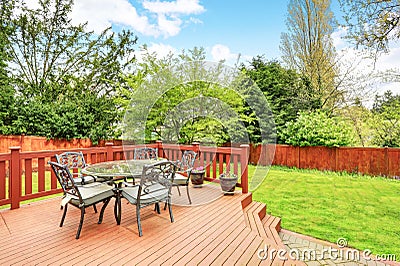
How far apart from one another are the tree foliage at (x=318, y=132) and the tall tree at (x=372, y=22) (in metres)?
4.99

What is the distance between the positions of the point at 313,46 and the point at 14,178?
37.6ft

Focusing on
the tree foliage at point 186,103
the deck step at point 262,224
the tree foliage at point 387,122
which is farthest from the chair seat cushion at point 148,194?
the tree foliage at point 387,122

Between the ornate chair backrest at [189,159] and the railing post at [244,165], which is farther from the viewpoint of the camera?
the ornate chair backrest at [189,159]

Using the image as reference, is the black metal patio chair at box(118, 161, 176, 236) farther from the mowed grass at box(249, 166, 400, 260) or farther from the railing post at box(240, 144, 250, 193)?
the mowed grass at box(249, 166, 400, 260)

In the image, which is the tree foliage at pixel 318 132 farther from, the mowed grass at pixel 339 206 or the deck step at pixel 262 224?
the deck step at pixel 262 224

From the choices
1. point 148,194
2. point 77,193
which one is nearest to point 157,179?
point 148,194

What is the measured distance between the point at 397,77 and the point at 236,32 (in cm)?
502

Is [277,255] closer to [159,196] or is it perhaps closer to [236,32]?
[159,196]

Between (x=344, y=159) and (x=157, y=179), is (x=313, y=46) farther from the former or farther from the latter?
(x=157, y=179)

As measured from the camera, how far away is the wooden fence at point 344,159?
23.6 ft

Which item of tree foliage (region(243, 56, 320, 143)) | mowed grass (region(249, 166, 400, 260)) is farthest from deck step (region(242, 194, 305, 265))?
tree foliage (region(243, 56, 320, 143))

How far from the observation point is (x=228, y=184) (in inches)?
160

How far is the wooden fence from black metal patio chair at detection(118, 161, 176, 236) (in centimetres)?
701

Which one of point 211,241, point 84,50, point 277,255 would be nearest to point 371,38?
point 277,255
